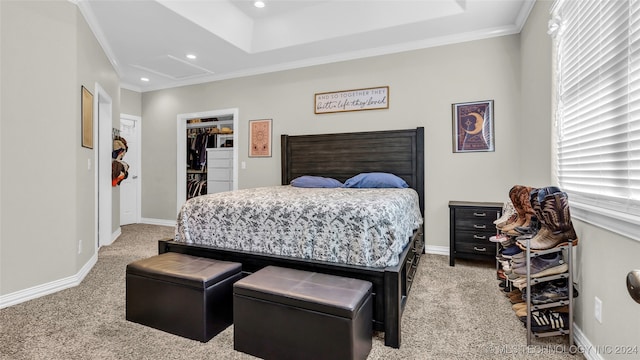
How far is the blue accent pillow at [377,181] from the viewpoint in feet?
11.2

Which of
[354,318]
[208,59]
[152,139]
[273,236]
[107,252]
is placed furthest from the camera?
[152,139]

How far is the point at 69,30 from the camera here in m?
2.66

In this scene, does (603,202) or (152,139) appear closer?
(603,202)

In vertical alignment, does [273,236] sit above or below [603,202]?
below

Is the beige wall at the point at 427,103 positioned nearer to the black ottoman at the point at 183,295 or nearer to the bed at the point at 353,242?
the bed at the point at 353,242

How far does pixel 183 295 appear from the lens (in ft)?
5.92

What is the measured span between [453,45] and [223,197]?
125 inches

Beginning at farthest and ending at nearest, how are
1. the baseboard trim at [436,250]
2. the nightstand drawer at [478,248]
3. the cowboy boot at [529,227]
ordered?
1. the baseboard trim at [436,250]
2. the nightstand drawer at [478,248]
3. the cowboy boot at [529,227]

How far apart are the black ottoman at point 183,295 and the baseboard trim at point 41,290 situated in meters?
1.05

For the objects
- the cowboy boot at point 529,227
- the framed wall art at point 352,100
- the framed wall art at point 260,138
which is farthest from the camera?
the framed wall art at point 260,138

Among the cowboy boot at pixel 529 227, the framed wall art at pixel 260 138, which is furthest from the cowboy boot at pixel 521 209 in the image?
the framed wall art at pixel 260 138

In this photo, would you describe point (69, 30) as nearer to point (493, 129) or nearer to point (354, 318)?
point (354, 318)

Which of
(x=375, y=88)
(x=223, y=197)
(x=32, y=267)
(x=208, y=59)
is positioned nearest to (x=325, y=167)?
(x=375, y=88)

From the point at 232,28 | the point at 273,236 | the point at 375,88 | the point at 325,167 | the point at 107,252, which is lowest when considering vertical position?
the point at 107,252
